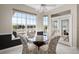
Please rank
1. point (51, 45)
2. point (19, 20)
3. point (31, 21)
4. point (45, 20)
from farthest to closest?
point (45, 20), point (31, 21), point (19, 20), point (51, 45)

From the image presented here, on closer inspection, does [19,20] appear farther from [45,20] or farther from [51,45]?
[51,45]

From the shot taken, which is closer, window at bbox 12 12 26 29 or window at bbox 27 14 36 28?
window at bbox 12 12 26 29

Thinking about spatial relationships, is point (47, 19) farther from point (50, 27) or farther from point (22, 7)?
point (22, 7)

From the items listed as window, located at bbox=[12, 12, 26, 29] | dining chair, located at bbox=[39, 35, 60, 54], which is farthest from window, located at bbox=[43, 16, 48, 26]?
dining chair, located at bbox=[39, 35, 60, 54]

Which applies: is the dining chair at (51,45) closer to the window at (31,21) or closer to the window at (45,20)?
the window at (31,21)

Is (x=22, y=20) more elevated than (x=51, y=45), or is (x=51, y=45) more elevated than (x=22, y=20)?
(x=22, y=20)

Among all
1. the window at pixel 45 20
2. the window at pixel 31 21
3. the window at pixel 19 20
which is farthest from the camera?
the window at pixel 45 20

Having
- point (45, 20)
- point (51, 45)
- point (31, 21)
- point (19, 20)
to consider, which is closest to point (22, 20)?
point (19, 20)

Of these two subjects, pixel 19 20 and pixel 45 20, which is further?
pixel 45 20

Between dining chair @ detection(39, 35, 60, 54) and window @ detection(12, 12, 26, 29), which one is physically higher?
window @ detection(12, 12, 26, 29)

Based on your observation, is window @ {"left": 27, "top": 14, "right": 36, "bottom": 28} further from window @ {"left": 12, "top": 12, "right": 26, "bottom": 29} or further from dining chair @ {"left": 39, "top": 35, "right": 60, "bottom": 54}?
dining chair @ {"left": 39, "top": 35, "right": 60, "bottom": 54}

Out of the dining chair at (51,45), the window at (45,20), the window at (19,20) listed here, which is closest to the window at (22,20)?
the window at (19,20)

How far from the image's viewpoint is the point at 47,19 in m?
7.60
